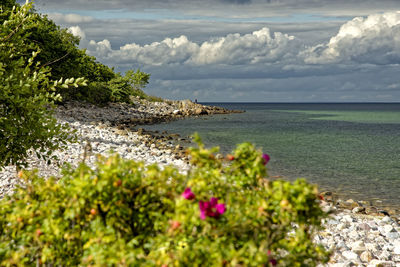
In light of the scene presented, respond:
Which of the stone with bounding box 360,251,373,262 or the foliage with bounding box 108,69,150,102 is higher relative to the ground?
the foliage with bounding box 108,69,150,102

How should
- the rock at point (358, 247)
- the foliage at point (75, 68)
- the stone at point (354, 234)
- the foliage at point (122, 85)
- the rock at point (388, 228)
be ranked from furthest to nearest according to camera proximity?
the foliage at point (122, 85) < the foliage at point (75, 68) < the rock at point (388, 228) < the stone at point (354, 234) < the rock at point (358, 247)

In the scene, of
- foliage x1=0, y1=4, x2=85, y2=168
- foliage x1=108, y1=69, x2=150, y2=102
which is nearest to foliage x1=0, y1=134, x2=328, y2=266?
foliage x1=0, y1=4, x2=85, y2=168

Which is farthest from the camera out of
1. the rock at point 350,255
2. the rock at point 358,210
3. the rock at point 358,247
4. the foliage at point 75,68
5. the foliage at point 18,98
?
the foliage at point 75,68

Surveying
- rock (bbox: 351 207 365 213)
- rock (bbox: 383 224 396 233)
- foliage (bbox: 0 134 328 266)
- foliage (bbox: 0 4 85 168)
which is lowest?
rock (bbox: 351 207 365 213)

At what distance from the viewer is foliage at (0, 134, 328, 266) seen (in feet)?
11.8

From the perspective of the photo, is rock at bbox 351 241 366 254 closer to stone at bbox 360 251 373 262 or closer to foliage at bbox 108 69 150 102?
stone at bbox 360 251 373 262

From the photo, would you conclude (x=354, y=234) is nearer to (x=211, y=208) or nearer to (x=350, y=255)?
(x=350, y=255)

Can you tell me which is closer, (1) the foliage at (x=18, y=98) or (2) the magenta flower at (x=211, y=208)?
(2) the magenta flower at (x=211, y=208)

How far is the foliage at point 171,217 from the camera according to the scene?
3.59 meters

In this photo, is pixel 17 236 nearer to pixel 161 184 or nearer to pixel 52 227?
pixel 52 227

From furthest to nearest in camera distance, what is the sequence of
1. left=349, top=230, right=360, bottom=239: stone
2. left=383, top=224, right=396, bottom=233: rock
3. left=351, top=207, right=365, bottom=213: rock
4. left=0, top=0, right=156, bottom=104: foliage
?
left=0, top=0, right=156, bottom=104: foliage, left=351, top=207, right=365, bottom=213: rock, left=383, top=224, right=396, bottom=233: rock, left=349, top=230, right=360, bottom=239: stone

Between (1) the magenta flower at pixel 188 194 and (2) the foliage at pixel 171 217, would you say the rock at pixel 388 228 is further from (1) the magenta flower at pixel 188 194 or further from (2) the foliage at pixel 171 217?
(1) the magenta flower at pixel 188 194

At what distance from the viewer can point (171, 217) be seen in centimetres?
400

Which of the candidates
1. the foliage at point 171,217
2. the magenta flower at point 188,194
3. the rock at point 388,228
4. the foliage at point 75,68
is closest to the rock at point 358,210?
the rock at point 388,228
